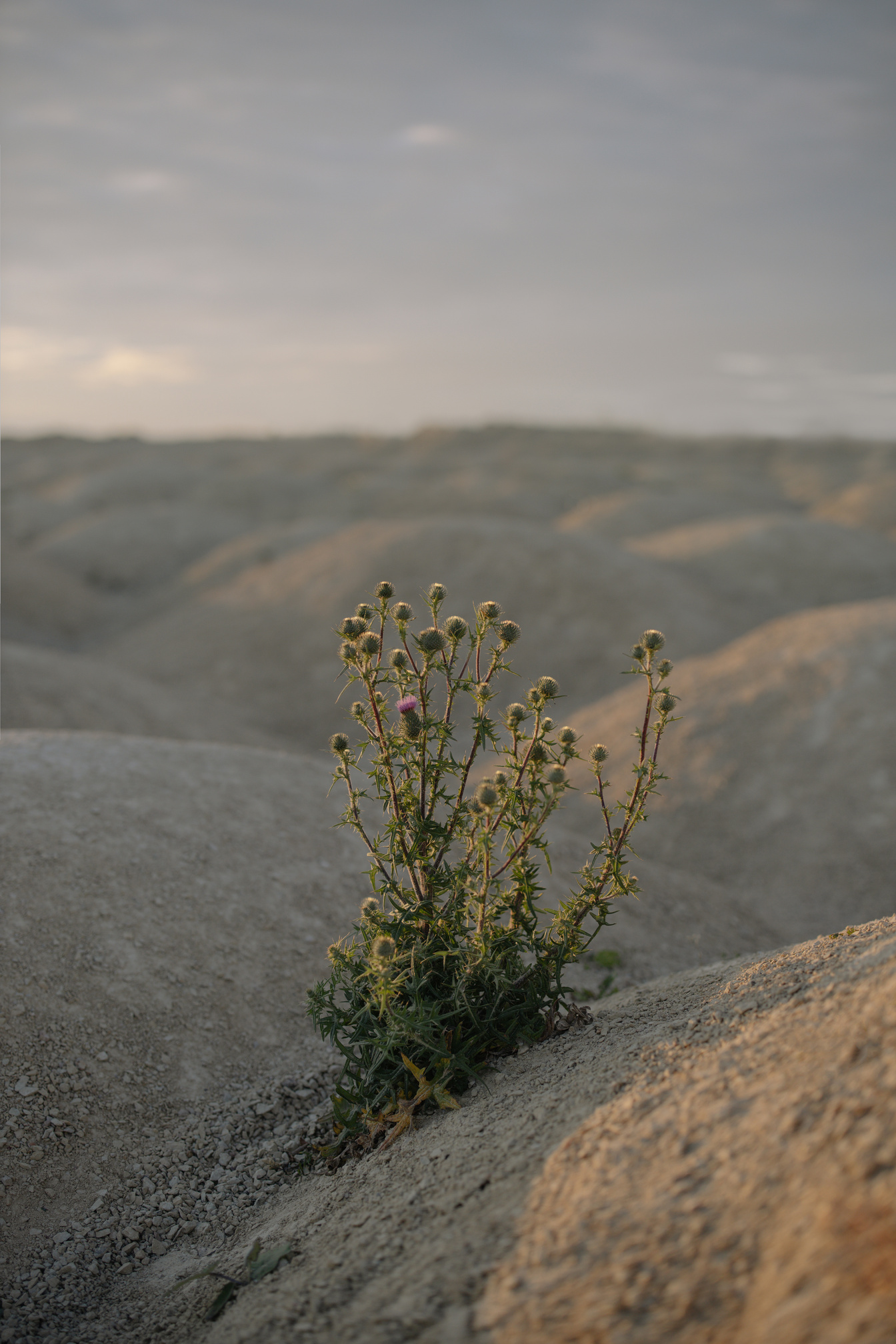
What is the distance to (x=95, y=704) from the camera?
12.1m

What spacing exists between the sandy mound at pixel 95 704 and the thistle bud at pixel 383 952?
9.20 metres

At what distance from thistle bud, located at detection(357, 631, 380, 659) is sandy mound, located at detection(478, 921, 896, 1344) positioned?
169 centimetres

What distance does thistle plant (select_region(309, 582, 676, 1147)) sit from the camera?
3207 millimetres

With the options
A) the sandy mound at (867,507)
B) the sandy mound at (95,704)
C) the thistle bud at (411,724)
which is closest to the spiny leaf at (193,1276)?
the thistle bud at (411,724)

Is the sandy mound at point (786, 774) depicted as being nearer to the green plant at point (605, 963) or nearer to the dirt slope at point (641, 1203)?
the green plant at point (605, 963)

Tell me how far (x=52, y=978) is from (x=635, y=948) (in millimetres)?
4077

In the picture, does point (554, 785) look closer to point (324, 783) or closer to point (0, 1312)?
point (0, 1312)

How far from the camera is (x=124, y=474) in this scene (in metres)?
41.2

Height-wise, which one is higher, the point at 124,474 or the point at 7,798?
the point at 124,474

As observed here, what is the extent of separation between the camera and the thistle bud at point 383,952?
10.2 ft

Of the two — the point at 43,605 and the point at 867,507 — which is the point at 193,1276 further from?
the point at 867,507

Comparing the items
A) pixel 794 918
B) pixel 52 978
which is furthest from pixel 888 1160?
pixel 794 918

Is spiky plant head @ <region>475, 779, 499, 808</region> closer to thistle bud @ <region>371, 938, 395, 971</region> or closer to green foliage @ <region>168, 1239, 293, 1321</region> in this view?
thistle bud @ <region>371, 938, 395, 971</region>

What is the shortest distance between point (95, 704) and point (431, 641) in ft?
33.9
